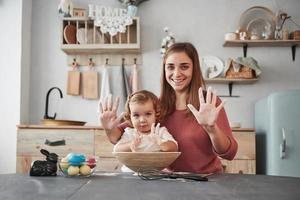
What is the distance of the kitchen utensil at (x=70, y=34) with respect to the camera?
12.0ft

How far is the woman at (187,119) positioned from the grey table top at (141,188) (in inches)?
12.1

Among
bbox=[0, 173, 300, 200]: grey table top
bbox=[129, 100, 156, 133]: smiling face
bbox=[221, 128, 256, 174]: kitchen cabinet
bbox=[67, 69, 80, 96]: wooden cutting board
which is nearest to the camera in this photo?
bbox=[0, 173, 300, 200]: grey table top

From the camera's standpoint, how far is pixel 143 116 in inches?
69.4

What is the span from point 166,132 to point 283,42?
2460 mm

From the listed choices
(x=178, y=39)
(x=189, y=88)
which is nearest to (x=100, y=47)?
(x=178, y=39)

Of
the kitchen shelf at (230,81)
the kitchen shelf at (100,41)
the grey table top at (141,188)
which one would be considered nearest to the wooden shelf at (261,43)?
the kitchen shelf at (230,81)

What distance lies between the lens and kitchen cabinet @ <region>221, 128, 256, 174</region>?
10.5 ft

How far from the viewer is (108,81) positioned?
3.83m

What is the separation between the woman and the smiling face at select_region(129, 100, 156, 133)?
0.07m

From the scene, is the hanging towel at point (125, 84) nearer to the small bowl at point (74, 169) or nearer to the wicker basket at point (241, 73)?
the wicker basket at point (241, 73)

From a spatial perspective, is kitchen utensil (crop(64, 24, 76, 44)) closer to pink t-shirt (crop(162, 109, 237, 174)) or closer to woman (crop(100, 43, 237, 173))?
woman (crop(100, 43, 237, 173))

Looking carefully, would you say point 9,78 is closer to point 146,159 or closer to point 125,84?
point 125,84

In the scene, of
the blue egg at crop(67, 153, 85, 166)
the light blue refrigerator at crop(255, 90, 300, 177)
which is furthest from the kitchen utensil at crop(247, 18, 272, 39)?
the blue egg at crop(67, 153, 85, 166)

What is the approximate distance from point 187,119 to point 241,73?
80.2 inches
